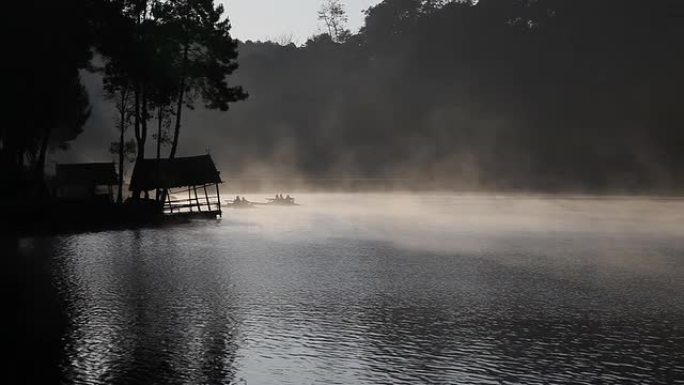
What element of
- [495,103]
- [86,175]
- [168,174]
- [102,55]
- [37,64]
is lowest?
[168,174]

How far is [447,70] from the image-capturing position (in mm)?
118562

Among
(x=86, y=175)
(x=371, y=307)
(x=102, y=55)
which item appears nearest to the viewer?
(x=371, y=307)

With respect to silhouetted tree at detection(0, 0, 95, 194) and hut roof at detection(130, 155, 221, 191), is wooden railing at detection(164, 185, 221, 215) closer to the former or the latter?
hut roof at detection(130, 155, 221, 191)

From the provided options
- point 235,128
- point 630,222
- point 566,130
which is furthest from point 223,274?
point 235,128

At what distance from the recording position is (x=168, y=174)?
5156 cm

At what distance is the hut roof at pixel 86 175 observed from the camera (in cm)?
5656

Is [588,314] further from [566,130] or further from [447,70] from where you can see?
[447,70]

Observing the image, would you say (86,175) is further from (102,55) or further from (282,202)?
(282,202)

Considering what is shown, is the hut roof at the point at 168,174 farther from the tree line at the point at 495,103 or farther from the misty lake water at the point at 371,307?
the tree line at the point at 495,103

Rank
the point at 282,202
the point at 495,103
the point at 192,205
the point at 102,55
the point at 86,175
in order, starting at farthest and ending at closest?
1. the point at 495,103
2. the point at 282,202
3. the point at 86,175
4. the point at 192,205
5. the point at 102,55

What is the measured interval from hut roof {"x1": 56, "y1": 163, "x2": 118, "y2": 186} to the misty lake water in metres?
18.5

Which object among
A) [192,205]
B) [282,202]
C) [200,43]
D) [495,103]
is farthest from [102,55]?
[495,103]

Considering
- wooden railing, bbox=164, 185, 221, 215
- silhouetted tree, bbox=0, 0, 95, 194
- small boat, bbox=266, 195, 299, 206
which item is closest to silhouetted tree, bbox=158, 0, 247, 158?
wooden railing, bbox=164, 185, 221, 215

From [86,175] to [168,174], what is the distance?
9852 millimetres
